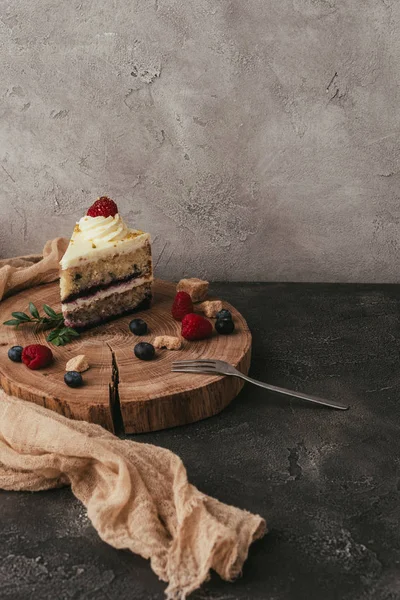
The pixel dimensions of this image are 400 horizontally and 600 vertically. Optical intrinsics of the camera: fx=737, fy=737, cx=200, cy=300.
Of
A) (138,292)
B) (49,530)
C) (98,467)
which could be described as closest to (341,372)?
(138,292)

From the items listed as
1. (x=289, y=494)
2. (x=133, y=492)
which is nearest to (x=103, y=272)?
(x=133, y=492)

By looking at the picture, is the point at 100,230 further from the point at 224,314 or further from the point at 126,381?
the point at 126,381

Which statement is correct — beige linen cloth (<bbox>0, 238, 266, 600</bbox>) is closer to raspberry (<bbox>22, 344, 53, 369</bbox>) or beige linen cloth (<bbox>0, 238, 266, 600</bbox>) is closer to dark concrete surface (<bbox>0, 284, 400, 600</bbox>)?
dark concrete surface (<bbox>0, 284, 400, 600</bbox>)

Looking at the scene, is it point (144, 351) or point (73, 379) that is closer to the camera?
point (73, 379)

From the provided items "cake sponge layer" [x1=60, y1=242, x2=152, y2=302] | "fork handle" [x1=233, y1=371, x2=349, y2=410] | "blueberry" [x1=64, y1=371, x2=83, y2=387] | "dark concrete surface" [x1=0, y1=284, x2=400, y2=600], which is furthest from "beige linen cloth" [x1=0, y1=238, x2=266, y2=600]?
"cake sponge layer" [x1=60, y1=242, x2=152, y2=302]

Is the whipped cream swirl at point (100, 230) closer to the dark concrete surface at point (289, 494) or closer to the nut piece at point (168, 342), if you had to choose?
the nut piece at point (168, 342)
